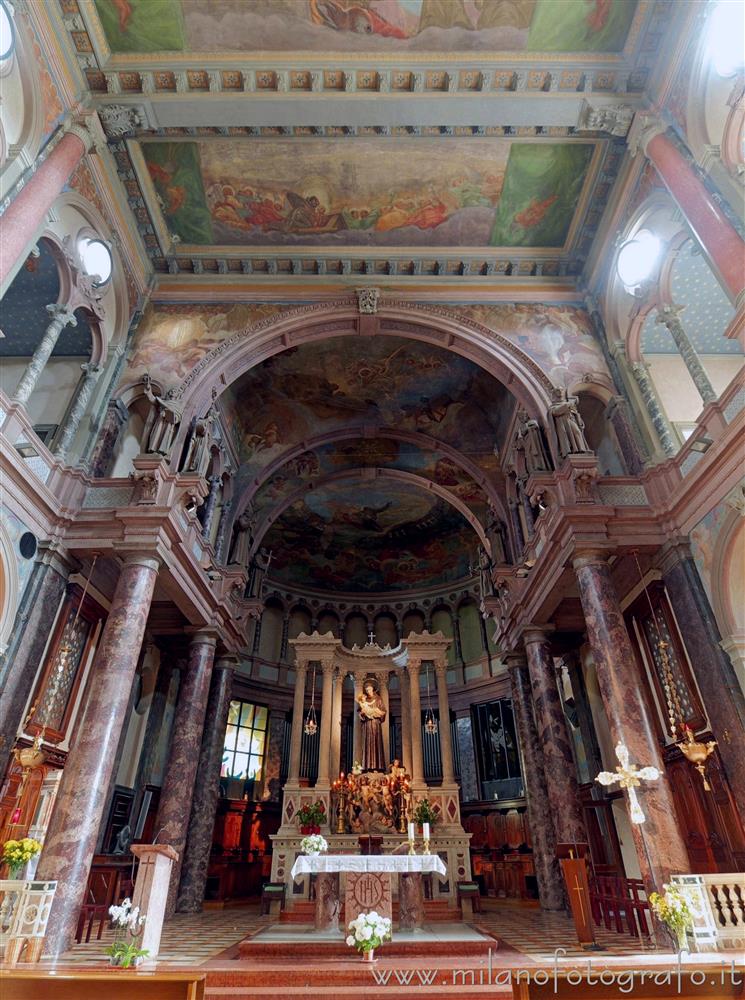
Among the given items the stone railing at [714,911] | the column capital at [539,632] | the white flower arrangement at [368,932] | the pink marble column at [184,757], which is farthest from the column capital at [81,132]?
the stone railing at [714,911]

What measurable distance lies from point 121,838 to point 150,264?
47.3 feet

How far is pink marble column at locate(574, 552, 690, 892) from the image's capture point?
26.6ft

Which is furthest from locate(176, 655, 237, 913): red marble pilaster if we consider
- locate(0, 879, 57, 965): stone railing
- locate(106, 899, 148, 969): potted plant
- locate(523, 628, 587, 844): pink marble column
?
locate(523, 628, 587, 844): pink marble column

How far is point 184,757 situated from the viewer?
13.0m

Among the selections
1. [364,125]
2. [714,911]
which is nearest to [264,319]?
[364,125]

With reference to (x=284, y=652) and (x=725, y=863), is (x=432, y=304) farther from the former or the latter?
(x=284, y=652)

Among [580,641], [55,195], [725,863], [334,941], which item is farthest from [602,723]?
[55,195]

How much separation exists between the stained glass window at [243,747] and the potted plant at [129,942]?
1310 cm

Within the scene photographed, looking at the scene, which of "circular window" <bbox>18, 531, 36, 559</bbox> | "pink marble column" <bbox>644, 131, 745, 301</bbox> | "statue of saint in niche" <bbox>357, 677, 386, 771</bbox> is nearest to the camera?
"pink marble column" <bbox>644, 131, 745, 301</bbox>

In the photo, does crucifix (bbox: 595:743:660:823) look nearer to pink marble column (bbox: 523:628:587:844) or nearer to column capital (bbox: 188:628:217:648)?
pink marble column (bbox: 523:628:587:844)

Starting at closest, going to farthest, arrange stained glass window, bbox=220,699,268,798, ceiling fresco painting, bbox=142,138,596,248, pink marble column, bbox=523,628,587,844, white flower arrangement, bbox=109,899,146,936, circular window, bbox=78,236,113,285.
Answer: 1. white flower arrangement, bbox=109,899,146,936
2. pink marble column, bbox=523,628,587,844
3. circular window, bbox=78,236,113,285
4. ceiling fresco painting, bbox=142,138,596,248
5. stained glass window, bbox=220,699,268,798

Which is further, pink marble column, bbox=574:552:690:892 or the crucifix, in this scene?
pink marble column, bbox=574:552:690:892

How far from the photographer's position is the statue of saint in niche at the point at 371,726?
15.0 meters

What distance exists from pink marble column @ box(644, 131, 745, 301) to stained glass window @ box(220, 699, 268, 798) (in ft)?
61.9
